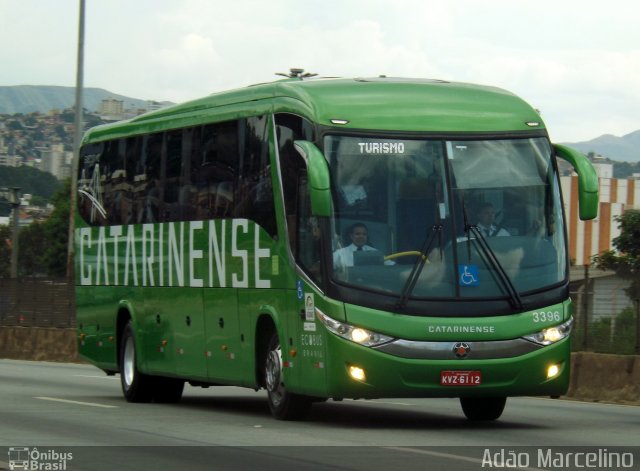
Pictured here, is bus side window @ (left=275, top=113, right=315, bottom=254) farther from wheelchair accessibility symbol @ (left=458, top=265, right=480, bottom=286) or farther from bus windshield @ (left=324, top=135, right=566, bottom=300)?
wheelchair accessibility symbol @ (left=458, top=265, right=480, bottom=286)

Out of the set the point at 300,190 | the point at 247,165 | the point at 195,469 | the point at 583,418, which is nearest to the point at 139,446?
the point at 195,469

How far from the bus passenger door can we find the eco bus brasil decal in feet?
0.52

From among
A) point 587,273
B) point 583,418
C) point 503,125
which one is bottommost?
point 583,418

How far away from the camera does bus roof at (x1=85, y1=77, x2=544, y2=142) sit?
51.0ft

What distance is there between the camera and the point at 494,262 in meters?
15.1

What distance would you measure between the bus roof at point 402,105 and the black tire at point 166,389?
529 cm

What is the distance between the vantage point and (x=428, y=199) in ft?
49.9

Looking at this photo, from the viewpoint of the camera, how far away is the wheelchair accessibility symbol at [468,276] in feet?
49.1

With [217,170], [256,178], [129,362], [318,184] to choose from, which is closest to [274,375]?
[256,178]

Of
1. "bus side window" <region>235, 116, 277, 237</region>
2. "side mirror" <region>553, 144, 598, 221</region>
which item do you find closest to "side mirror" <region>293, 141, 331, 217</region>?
"bus side window" <region>235, 116, 277, 237</region>

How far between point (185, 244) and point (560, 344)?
5633 mm

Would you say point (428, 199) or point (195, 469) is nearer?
point (195, 469)

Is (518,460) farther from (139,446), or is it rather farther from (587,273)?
(587,273)

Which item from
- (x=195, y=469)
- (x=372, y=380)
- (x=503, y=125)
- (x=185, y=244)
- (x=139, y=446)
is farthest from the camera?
(x=185, y=244)
